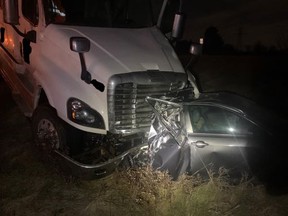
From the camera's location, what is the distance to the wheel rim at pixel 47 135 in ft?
20.6

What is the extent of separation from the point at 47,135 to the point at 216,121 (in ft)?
8.34

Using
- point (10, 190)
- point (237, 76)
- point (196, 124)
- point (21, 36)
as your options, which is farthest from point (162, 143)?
point (237, 76)

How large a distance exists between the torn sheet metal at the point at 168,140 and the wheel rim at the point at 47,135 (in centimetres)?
140

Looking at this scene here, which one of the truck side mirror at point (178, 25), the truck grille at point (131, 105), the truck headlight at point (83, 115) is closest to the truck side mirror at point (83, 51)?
the truck grille at point (131, 105)

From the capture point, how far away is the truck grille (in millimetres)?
5961

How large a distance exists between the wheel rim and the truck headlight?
47 cm

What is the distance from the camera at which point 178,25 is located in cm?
750

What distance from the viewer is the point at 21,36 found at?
755 cm

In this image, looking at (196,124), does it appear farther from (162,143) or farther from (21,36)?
(21,36)

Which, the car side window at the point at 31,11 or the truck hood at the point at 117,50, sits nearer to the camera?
the truck hood at the point at 117,50

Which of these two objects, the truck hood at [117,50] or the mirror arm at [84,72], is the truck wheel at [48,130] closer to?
the mirror arm at [84,72]

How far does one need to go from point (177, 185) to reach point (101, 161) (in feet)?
3.88

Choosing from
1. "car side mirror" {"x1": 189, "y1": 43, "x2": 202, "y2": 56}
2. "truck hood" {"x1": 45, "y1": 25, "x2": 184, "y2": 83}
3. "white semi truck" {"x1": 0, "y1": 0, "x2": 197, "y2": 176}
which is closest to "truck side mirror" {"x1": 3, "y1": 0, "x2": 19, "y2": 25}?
"white semi truck" {"x1": 0, "y1": 0, "x2": 197, "y2": 176}

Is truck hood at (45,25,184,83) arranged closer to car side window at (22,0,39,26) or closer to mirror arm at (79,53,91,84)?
mirror arm at (79,53,91,84)
